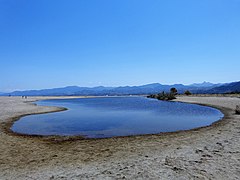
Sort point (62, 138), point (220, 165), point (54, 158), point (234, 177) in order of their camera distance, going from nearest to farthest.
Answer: point (234, 177), point (220, 165), point (54, 158), point (62, 138)

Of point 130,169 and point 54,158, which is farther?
point 54,158

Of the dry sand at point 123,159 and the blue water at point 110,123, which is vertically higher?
the dry sand at point 123,159

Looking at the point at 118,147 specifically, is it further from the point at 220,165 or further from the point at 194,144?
the point at 220,165

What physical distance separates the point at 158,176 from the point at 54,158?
542cm

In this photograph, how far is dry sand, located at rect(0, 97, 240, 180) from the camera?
763cm

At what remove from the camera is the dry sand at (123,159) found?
300 inches

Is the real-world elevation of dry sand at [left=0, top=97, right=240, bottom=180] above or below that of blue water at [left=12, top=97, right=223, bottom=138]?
above

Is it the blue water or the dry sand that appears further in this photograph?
the blue water

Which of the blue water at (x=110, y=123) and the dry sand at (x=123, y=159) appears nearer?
the dry sand at (x=123, y=159)

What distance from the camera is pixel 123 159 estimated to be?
9531 mm

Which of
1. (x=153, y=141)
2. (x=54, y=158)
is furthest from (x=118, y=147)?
(x=54, y=158)

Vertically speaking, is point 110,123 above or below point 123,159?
below

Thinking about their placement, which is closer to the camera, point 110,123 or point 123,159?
point 123,159

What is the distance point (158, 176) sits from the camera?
7.31 meters
